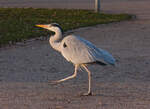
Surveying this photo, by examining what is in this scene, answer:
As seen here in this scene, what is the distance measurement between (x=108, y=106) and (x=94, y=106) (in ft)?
0.72

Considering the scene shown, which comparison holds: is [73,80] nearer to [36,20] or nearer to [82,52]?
[82,52]

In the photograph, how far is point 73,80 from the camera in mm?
9422

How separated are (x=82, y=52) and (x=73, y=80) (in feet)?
5.20

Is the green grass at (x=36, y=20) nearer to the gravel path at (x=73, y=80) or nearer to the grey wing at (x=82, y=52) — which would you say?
the gravel path at (x=73, y=80)

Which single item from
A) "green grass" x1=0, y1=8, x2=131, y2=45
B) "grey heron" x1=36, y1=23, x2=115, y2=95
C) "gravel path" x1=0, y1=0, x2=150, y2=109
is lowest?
"green grass" x1=0, y1=8, x2=131, y2=45

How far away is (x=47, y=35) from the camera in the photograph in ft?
49.8

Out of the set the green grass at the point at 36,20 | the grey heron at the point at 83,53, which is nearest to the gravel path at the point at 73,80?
the grey heron at the point at 83,53

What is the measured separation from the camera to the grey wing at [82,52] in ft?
25.6

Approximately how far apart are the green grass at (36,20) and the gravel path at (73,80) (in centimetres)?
98

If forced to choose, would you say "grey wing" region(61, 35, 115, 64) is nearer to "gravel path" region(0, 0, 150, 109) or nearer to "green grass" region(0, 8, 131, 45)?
"gravel path" region(0, 0, 150, 109)

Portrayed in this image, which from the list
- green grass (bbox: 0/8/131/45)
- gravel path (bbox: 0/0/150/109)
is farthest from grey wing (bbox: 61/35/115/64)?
green grass (bbox: 0/8/131/45)

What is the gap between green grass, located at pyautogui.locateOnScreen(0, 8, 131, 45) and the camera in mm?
15055

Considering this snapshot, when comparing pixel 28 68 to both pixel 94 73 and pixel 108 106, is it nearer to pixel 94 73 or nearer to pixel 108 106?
pixel 94 73

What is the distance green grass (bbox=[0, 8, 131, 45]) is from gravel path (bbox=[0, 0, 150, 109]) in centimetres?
98
